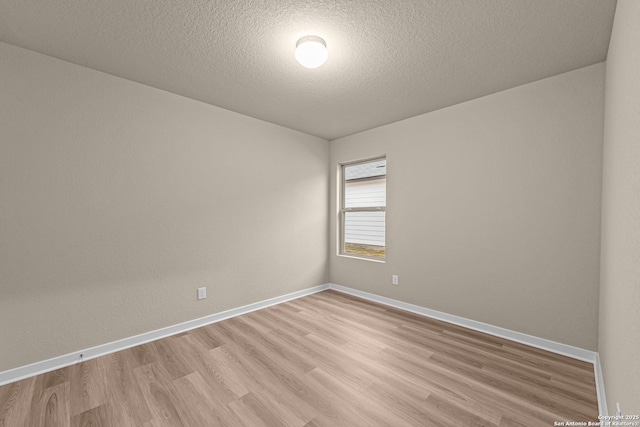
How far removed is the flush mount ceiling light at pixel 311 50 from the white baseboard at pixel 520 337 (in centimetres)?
295

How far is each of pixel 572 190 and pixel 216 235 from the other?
139 inches

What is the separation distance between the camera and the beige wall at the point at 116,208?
199cm

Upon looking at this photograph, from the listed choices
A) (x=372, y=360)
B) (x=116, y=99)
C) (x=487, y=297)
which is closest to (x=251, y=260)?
(x=372, y=360)

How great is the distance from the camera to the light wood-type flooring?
5.17ft

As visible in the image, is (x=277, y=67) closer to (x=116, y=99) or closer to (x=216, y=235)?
(x=116, y=99)

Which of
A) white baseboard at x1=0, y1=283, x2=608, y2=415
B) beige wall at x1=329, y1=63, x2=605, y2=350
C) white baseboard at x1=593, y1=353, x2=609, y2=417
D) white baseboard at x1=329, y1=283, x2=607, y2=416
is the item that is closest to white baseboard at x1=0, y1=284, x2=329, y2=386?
white baseboard at x1=0, y1=283, x2=608, y2=415

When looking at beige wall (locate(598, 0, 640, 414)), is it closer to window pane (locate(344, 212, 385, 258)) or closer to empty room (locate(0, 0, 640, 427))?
empty room (locate(0, 0, 640, 427))

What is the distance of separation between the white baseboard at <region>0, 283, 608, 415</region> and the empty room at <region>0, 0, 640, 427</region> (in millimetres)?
18

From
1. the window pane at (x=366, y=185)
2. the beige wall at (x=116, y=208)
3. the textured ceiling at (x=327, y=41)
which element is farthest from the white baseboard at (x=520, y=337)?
the textured ceiling at (x=327, y=41)

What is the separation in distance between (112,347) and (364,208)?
3.33 m

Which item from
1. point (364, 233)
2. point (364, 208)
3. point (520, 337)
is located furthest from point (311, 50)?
point (520, 337)

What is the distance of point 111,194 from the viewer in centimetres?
236

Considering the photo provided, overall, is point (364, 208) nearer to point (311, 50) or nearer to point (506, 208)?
point (506, 208)

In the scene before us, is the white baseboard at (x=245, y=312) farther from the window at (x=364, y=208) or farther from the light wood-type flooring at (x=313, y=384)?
the window at (x=364, y=208)
